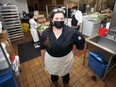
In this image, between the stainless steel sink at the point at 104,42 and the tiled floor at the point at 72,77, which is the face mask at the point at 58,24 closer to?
the stainless steel sink at the point at 104,42

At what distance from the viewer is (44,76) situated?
6.20ft

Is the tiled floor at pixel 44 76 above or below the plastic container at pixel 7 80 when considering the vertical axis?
below

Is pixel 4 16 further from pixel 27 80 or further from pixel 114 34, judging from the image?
pixel 114 34

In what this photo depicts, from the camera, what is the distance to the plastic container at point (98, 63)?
1.63 m

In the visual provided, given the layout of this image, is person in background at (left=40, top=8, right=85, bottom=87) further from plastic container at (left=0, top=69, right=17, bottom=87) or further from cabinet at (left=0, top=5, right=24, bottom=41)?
cabinet at (left=0, top=5, right=24, bottom=41)

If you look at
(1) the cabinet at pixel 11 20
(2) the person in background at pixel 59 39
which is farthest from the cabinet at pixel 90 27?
(1) the cabinet at pixel 11 20

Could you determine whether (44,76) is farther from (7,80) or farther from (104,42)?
(104,42)

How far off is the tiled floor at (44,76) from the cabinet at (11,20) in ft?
7.59

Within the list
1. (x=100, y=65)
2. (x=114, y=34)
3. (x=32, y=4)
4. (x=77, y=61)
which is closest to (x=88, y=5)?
(x=114, y=34)

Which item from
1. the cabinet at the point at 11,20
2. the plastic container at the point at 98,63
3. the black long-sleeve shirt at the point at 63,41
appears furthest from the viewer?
the cabinet at the point at 11,20

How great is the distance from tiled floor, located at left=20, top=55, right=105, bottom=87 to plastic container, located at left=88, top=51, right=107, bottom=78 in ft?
0.48

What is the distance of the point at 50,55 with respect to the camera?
47.4 inches

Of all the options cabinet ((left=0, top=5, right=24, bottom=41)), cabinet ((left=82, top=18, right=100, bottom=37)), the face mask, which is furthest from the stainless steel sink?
cabinet ((left=0, top=5, right=24, bottom=41))

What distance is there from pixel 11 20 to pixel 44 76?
3224 millimetres
